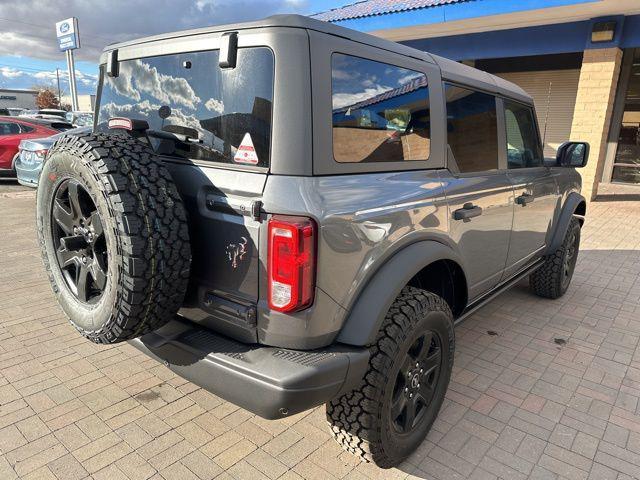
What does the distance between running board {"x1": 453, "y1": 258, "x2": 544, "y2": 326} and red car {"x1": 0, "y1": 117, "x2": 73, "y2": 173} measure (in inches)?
445

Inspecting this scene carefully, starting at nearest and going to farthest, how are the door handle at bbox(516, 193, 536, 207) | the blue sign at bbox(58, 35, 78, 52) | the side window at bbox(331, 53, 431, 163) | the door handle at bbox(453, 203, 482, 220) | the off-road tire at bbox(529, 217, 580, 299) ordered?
the side window at bbox(331, 53, 431, 163), the door handle at bbox(453, 203, 482, 220), the door handle at bbox(516, 193, 536, 207), the off-road tire at bbox(529, 217, 580, 299), the blue sign at bbox(58, 35, 78, 52)

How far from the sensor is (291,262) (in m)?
1.80

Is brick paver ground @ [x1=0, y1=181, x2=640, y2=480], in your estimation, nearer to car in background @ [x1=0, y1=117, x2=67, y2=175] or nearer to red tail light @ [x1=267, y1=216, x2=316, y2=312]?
red tail light @ [x1=267, y1=216, x2=316, y2=312]

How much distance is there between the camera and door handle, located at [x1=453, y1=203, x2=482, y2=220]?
2638 millimetres

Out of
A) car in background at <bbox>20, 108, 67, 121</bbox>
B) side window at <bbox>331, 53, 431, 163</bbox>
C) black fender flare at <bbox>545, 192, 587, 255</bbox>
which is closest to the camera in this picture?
side window at <bbox>331, 53, 431, 163</bbox>

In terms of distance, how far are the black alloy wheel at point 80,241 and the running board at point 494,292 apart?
78.4 inches

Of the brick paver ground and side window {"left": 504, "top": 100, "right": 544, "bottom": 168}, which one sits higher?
side window {"left": 504, "top": 100, "right": 544, "bottom": 168}

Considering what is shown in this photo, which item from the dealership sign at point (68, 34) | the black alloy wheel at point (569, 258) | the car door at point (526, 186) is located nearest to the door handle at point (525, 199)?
the car door at point (526, 186)

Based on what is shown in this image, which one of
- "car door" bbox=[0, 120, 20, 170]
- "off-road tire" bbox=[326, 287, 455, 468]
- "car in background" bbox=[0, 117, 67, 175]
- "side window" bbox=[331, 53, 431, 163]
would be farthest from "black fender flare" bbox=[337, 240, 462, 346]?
"car door" bbox=[0, 120, 20, 170]

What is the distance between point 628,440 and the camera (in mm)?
2598

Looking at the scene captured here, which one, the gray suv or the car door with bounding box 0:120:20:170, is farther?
the car door with bounding box 0:120:20:170

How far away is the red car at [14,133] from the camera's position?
11.2 metres

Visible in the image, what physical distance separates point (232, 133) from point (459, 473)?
78.9 inches

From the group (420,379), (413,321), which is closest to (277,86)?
(413,321)
